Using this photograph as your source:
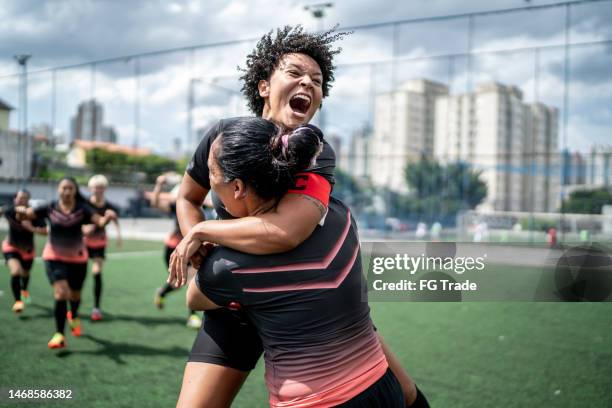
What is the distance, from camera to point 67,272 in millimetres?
6637

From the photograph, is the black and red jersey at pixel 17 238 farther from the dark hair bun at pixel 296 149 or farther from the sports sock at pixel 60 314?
the dark hair bun at pixel 296 149

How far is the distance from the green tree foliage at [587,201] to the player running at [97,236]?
14.1 m

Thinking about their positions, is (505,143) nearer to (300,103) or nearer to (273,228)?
(300,103)

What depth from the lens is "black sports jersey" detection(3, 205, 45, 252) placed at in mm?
8609

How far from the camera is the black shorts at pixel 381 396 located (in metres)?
1.61

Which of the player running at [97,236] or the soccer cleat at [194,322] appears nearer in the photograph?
the soccer cleat at [194,322]

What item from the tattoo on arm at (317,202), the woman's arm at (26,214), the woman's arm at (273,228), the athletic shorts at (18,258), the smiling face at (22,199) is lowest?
the athletic shorts at (18,258)

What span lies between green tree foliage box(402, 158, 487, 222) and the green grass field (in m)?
11.1

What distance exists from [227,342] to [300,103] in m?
1.06

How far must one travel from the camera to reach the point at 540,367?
5691mm

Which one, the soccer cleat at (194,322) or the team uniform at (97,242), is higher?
the team uniform at (97,242)

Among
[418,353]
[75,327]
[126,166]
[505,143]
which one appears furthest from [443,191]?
[126,166]

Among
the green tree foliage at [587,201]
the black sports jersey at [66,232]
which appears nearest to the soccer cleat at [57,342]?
the black sports jersey at [66,232]

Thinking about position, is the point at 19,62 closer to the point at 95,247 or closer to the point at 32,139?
the point at 32,139
